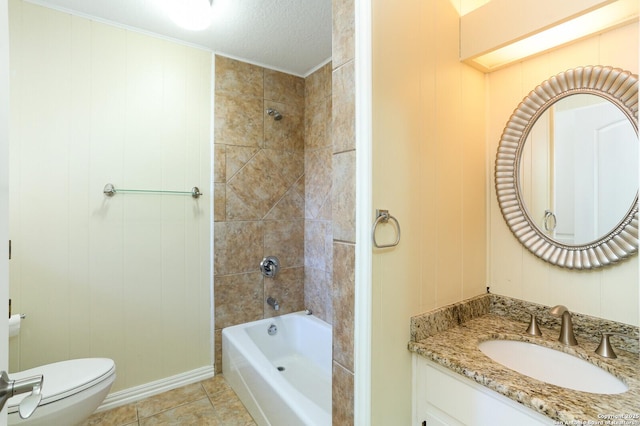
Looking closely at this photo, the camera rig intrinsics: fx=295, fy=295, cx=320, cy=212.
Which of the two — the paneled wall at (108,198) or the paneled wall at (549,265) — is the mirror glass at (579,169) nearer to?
the paneled wall at (549,265)

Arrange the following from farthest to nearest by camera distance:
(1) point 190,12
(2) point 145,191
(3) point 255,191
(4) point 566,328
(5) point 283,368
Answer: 1. (3) point 255,191
2. (5) point 283,368
3. (2) point 145,191
4. (1) point 190,12
5. (4) point 566,328

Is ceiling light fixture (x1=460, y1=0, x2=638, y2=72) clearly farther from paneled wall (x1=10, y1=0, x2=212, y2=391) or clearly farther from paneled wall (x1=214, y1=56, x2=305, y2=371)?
paneled wall (x1=10, y1=0, x2=212, y2=391)

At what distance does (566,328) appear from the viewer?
3.61ft

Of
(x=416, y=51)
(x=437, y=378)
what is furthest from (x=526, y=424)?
(x=416, y=51)

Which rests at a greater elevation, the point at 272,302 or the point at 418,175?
the point at 418,175

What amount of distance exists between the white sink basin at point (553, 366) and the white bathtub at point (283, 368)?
0.80 metres

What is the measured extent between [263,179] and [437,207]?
1.55 metres

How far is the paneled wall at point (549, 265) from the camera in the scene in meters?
1.05

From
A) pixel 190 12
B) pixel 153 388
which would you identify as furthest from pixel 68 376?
pixel 190 12

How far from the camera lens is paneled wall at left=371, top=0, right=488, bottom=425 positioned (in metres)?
1.04

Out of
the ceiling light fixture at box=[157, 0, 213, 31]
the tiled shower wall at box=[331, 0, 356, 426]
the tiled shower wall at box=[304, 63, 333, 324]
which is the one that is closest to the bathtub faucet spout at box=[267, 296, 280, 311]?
the tiled shower wall at box=[304, 63, 333, 324]

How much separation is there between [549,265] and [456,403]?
71cm

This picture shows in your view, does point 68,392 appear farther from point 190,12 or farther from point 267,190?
point 190,12

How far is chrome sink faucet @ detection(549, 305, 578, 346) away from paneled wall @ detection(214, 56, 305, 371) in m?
1.83
